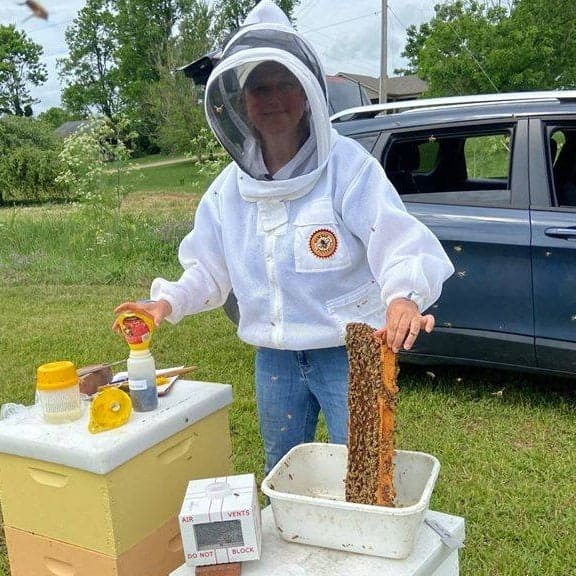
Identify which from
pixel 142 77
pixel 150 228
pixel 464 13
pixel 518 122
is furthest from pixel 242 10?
pixel 518 122

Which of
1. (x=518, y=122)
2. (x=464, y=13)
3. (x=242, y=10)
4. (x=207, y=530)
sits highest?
(x=242, y=10)

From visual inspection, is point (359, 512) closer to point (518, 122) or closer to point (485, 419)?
point (485, 419)

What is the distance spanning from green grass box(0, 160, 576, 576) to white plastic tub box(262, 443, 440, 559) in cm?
104

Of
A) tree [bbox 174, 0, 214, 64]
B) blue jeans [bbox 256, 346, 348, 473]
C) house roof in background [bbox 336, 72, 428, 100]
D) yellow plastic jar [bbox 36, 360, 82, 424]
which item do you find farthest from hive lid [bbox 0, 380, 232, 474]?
house roof in background [bbox 336, 72, 428, 100]

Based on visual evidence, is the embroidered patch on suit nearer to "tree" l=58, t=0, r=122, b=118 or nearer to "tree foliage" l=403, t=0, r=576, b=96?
"tree foliage" l=403, t=0, r=576, b=96

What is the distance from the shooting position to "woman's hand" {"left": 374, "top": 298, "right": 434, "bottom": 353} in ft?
5.53

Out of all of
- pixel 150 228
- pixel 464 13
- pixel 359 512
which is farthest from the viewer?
pixel 464 13

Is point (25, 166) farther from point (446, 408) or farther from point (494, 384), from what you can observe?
point (446, 408)

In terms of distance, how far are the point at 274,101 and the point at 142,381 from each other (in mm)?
895

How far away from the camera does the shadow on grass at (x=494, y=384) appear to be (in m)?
4.27

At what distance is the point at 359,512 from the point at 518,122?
2980mm

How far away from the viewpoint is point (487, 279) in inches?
153

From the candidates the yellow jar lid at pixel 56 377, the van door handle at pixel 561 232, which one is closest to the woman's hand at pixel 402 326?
the yellow jar lid at pixel 56 377

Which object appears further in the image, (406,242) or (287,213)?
(287,213)
